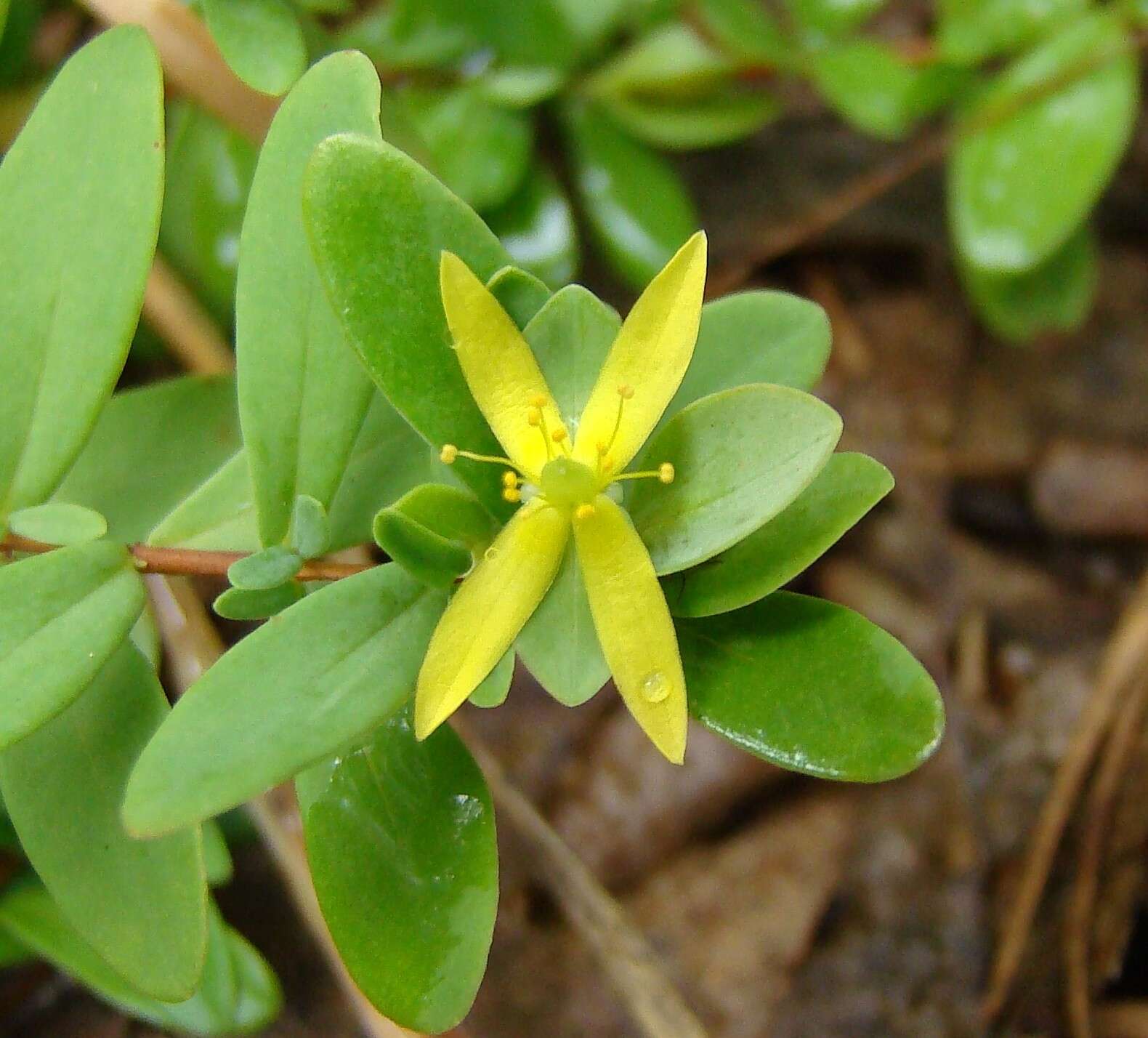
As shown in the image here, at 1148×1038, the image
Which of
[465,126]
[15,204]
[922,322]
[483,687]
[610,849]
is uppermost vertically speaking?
[15,204]

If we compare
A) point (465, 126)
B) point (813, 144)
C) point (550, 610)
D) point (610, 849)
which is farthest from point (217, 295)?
point (813, 144)

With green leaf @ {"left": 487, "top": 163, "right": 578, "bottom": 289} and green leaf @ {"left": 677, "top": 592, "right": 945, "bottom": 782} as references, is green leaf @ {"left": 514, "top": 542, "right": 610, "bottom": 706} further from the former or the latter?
green leaf @ {"left": 487, "top": 163, "right": 578, "bottom": 289}

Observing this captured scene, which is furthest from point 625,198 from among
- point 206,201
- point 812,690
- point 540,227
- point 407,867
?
point 407,867

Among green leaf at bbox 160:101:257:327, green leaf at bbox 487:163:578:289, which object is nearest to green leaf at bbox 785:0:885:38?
green leaf at bbox 487:163:578:289

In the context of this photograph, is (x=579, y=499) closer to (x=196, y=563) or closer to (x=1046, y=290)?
(x=196, y=563)

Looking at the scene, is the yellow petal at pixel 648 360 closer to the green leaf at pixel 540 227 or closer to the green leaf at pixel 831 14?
the green leaf at pixel 540 227

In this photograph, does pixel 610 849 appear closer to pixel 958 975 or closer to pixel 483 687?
pixel 958 975
